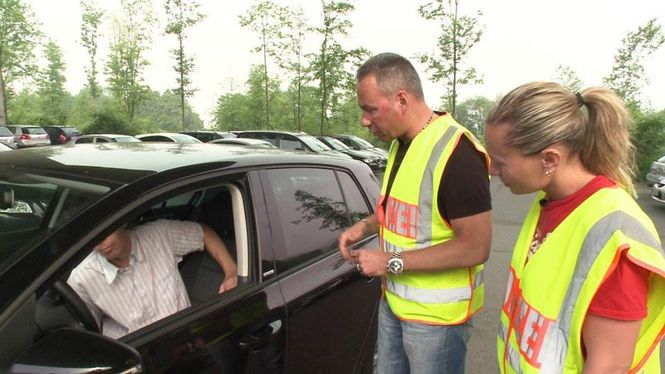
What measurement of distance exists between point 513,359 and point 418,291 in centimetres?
51

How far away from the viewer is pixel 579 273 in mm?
981

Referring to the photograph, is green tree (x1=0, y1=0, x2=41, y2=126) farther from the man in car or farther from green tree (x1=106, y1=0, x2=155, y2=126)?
the man in car

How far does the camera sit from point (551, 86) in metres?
1.14

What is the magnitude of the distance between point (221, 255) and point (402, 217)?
3.03 feet

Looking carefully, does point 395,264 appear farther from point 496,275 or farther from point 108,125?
point 108,125

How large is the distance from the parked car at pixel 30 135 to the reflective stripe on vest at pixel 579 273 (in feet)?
80.7

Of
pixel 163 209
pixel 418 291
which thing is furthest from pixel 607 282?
pixel 163 209

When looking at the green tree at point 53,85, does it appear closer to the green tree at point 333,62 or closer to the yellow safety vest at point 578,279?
the green tree at point 333,62

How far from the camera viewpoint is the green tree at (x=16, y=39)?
26.6 m

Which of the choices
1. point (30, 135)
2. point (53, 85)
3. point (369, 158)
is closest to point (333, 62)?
point (369, 158)

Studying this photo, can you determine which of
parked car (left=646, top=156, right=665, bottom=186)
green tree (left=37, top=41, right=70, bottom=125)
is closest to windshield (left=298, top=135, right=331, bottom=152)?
parked car (left=646, top=156, right=665, bottom=186)

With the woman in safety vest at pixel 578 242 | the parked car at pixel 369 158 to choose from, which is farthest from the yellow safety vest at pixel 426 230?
the parked car at pixel 369 158

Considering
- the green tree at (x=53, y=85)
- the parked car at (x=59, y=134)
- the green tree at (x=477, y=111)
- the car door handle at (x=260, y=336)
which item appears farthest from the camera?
the green tree at (x=53, y=85)

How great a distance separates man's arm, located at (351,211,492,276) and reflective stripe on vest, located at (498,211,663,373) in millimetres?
420
